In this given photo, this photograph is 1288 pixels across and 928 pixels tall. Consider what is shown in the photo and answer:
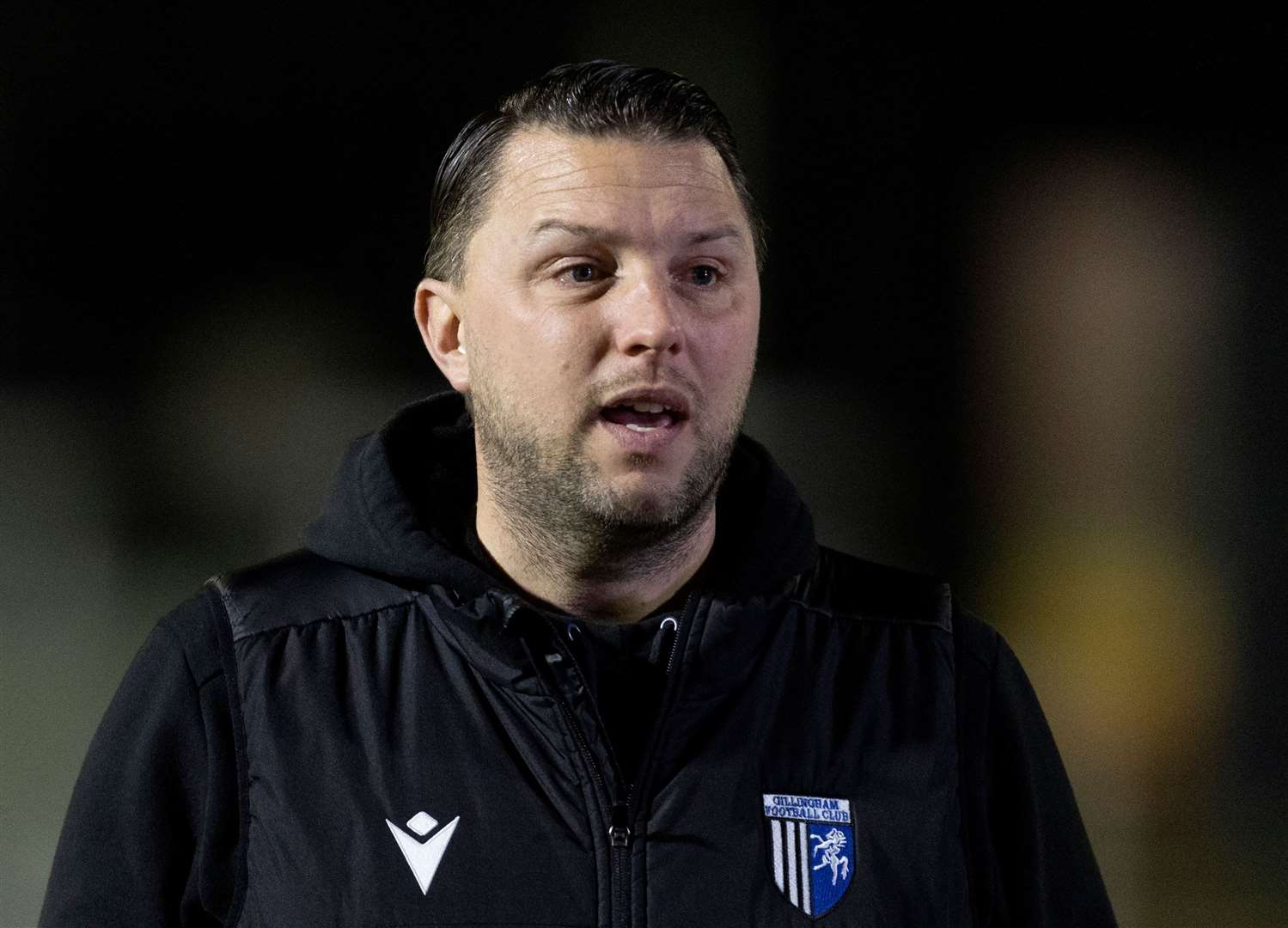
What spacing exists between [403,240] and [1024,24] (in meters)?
0.91

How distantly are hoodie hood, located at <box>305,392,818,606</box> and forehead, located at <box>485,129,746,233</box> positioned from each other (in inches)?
9.3

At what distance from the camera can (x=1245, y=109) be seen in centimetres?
211

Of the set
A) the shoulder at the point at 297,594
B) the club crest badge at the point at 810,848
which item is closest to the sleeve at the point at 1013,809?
the club crest badge at the point at 810,848

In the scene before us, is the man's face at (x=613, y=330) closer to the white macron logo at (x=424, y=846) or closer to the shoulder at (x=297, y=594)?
the shoulder at (x=297, y=594)

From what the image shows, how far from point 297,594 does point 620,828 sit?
35cm

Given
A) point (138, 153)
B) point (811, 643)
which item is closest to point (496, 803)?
point (811, 643)

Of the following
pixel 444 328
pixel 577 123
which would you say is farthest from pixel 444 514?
pixel 577 123

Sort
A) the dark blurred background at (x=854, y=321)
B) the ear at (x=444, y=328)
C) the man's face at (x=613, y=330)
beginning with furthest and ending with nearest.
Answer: the dark blurred background at (x=854, y=321)
the ear at (x=444, y=328)
the man's face at (x=613, y=330)

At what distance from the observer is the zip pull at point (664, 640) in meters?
1.24

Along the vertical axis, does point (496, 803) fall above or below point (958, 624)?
below

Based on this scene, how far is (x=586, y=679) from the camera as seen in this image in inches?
47.4

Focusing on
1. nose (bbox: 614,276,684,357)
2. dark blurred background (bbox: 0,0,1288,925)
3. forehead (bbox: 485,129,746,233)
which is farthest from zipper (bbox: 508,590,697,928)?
dark blurred background (bbox: 0,0,1288,925)

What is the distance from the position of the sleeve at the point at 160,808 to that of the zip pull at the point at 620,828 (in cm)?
30

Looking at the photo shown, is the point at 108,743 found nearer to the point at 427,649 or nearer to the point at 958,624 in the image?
the point at 427,649
